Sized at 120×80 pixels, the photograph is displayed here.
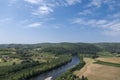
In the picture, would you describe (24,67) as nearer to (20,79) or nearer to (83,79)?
(20,79)

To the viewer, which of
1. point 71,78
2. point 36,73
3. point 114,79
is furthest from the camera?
point 36,73

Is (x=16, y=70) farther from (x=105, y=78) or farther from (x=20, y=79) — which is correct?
(x=105, y=78)

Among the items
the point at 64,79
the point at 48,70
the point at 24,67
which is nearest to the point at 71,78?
the point at 64,79

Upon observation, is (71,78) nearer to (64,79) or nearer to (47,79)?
(64,79)

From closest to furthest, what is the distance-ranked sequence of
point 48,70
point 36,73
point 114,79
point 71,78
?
point 71,78 < point 114,79 < point 36,73 < point 48,70

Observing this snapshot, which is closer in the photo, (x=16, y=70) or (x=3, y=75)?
(x=3, y=75)

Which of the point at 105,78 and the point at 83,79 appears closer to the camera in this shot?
Answer: the point at 83,79

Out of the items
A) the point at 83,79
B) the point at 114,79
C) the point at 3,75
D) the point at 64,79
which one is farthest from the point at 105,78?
the point at 3,75
